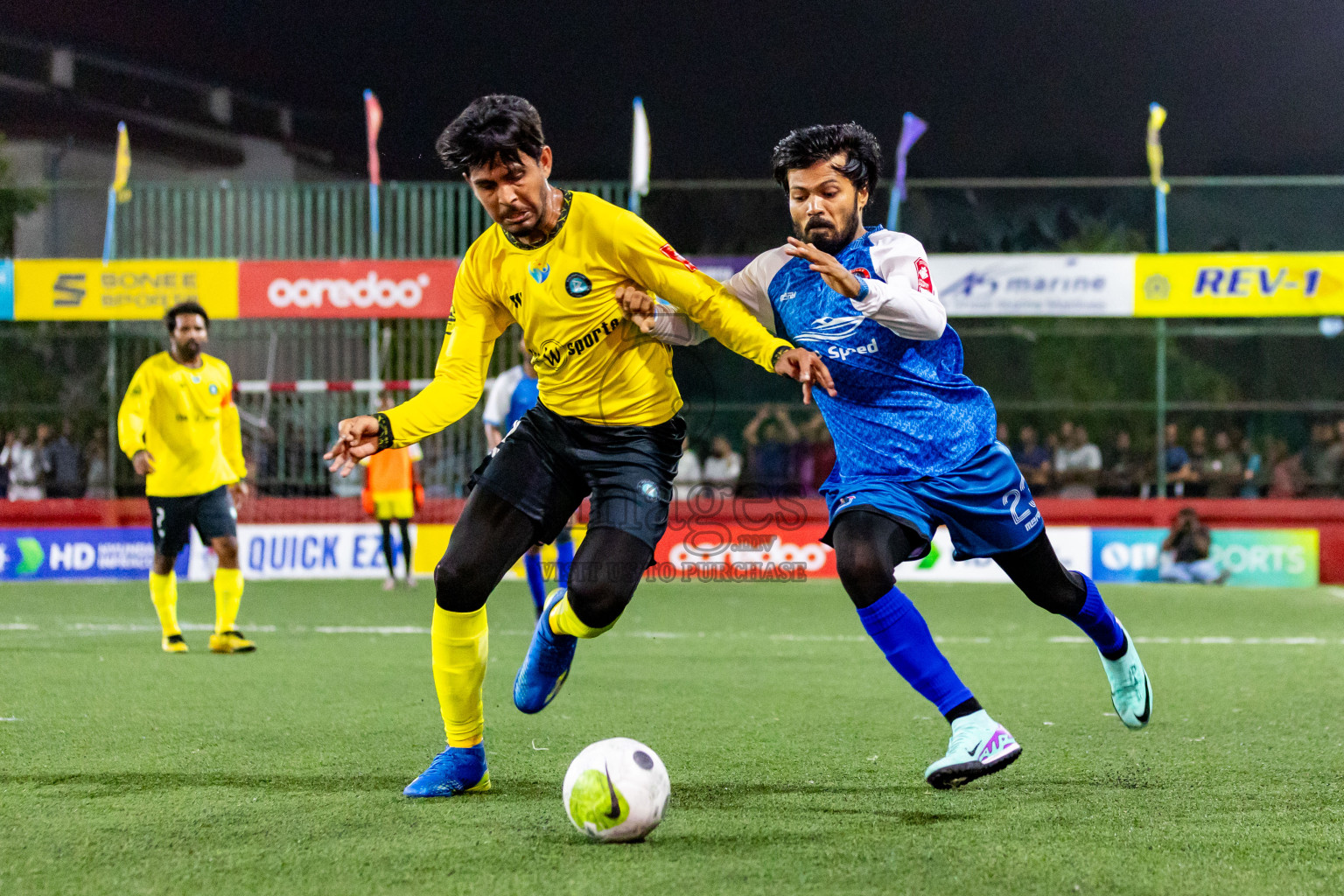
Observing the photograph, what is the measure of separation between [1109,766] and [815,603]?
824 centimetres

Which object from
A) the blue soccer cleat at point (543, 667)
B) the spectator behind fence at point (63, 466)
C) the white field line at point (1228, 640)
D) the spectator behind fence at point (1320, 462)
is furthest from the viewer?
the spectator behind fence at point (63, 466)

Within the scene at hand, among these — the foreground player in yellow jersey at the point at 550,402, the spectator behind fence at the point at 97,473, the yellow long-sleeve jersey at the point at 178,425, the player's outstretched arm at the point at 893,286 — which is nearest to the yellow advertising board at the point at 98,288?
the spectator behind fence at the point at 97,473

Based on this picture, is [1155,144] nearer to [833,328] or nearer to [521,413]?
[521,413]

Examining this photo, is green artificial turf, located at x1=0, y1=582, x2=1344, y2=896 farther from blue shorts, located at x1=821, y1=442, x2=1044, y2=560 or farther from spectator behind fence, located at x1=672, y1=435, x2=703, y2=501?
spectator behind fence, located at x1=672, y1=435, x2=703, y2=501

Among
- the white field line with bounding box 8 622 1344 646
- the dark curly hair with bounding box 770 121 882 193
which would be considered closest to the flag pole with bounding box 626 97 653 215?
the white field line with bounding box 8 622 1344 646

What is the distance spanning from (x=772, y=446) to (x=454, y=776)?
12.7 m

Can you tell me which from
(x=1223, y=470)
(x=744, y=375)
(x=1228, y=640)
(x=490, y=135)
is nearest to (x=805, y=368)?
(x=490, y=135)

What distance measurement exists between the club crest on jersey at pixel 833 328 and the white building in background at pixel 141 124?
27781 mm

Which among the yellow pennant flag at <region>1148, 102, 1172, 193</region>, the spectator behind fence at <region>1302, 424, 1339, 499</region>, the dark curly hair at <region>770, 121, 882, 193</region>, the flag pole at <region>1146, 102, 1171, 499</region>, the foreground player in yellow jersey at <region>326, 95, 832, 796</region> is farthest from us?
the yellow pennant flag at <region>1148, 102, 1172, 193</region>

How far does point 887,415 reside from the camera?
433cm

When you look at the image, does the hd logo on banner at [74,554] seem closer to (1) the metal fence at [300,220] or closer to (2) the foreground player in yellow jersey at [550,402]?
(1) the metal fence at [300,220]

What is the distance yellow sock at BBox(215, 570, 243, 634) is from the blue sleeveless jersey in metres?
5.48

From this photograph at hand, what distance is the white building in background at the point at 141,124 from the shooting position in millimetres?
31391

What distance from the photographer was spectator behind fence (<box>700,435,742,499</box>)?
1645cm
